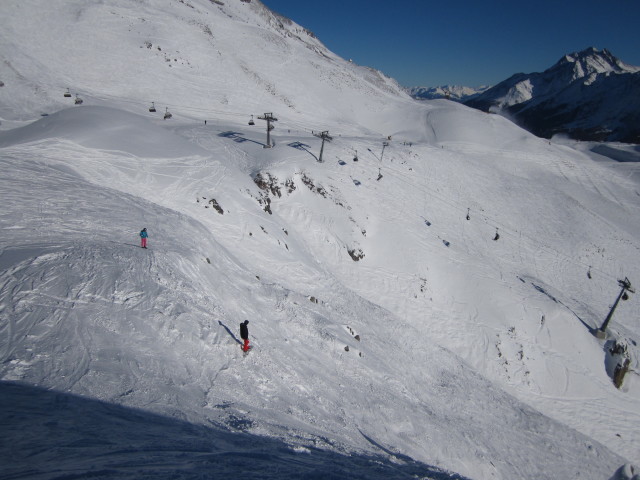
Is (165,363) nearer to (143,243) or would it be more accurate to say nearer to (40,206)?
(143,243)

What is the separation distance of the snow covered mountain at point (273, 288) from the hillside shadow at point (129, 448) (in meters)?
0.05

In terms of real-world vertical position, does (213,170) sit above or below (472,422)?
above

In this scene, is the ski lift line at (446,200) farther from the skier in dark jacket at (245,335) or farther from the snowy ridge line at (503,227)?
the skier in dark jacket at (245,335)

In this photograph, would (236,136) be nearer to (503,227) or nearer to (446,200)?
(446,200)

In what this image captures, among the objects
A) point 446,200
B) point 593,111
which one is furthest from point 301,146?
point 593,111

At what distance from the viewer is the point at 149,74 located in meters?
49.4

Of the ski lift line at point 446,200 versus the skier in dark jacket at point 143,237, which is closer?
the skier in dark jacket at point 143,237

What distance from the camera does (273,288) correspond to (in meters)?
18.5

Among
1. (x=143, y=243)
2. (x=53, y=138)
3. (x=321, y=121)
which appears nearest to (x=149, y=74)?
(x=321, y=121)

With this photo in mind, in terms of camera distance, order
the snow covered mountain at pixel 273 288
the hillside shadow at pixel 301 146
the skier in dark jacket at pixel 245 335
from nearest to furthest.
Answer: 1. the snow covered mountain at pixel 273 288
2. the skier in dark jacket at pixel 245 335
3. the hillside shadow at pixel 301 146

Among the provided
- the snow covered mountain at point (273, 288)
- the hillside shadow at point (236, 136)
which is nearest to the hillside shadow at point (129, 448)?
the snow covered mountain at point (273, 288)

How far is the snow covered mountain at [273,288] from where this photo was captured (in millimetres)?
7945

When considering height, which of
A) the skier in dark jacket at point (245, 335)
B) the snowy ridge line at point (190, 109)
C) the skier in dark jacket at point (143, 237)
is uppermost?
the snowy ridge line at point (190, 109)

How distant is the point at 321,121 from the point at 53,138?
145 ft
